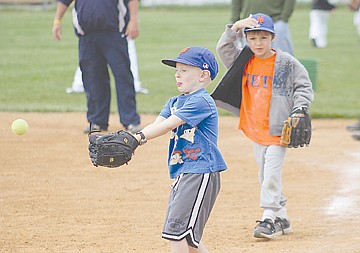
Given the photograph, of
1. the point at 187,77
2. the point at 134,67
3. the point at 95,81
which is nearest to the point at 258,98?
the point at 187,77

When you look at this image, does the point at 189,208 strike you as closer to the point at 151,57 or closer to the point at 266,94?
the point at 266,94

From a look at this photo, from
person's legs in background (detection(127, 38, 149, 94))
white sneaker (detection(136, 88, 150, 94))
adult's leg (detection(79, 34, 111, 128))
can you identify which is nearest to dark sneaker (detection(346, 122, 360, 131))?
adult's leg (detection(79, 34, 111, 128))

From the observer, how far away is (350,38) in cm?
2584

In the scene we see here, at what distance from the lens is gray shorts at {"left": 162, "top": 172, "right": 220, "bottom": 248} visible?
500 cm

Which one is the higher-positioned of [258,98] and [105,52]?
[258,98]

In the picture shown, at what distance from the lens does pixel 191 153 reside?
5094 millimetres

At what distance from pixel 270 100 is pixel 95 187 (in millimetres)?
2180

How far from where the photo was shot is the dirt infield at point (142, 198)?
245 inches

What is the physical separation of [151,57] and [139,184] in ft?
39.1

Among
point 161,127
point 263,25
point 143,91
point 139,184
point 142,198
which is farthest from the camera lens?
point 143,91

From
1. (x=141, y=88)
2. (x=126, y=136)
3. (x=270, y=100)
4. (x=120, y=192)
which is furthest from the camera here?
(x=141, y=88)

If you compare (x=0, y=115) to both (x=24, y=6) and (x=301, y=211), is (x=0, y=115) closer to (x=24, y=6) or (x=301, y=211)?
(x=301, y=211)

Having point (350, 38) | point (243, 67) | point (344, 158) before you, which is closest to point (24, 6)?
point (350, 38)

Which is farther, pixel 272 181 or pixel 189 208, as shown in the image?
pixel 272 181
